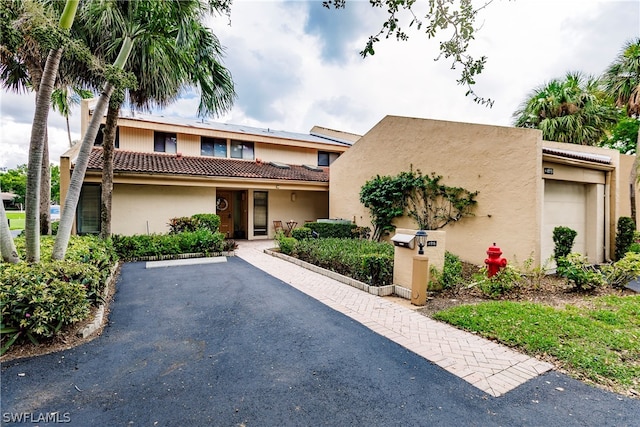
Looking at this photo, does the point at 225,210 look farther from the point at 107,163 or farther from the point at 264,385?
the point at 264,385

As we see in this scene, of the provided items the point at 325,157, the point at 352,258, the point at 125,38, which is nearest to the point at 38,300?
the point at 125,38

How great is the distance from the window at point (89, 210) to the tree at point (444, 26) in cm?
1140

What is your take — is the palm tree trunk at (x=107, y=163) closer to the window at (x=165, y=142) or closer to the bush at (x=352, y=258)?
the window at (x=165, y=142)

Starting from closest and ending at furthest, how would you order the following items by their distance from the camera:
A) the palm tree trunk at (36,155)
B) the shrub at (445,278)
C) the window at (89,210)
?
1. the palm tree trunk at (36,155)
2. the shrub at (445,278)
3. the window at (89,210)

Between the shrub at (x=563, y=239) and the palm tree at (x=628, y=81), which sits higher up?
the palm tree at (x=628, y=81)

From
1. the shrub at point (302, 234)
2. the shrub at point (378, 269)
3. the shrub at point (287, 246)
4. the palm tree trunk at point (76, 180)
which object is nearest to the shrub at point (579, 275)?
the shrub at point (378, 269)

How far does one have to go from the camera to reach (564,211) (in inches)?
350

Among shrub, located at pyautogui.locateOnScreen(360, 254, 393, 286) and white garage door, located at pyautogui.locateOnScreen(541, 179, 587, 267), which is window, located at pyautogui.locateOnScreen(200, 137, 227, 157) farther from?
white garage door, located at pyautogui.locateOnScreen(541, 179, 587, 267)

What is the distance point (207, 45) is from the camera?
23.7ft

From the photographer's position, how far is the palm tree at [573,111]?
1419 cm

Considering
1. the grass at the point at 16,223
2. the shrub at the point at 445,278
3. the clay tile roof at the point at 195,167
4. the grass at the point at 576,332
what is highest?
the clay tile roof at the point at 195,167

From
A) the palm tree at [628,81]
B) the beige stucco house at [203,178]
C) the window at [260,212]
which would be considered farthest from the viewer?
the window at [260,212]

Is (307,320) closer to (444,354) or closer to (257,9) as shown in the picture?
(444,354)

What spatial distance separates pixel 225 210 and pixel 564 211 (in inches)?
532
